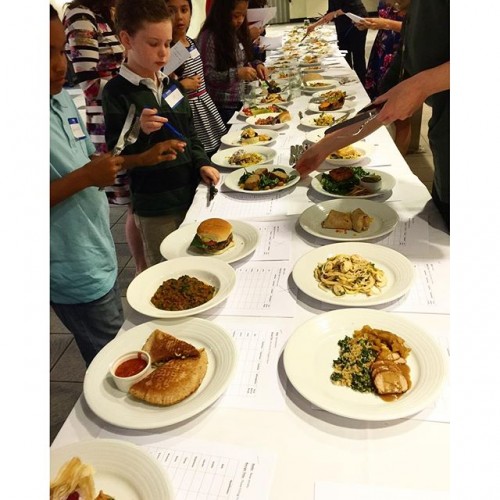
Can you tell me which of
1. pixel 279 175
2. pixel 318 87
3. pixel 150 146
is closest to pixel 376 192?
pixel 279 175

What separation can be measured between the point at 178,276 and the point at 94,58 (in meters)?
1.58

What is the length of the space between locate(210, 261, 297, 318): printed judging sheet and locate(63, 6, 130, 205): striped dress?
4.93ft

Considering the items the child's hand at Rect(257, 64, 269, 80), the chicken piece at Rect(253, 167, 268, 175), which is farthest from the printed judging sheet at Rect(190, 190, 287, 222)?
the child's hand at Rect(257, 64, 269, 80)

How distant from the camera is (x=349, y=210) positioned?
1.67 metres

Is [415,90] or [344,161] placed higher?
[415,90]

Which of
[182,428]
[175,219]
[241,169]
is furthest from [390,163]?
[182,428]

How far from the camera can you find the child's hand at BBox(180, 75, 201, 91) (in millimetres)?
2579

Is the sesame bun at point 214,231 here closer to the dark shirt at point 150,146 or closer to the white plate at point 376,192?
the white plate at point 376,192

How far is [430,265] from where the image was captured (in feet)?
4.32

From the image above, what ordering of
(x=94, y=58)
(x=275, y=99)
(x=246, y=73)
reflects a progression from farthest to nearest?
(x=246, y=73)
(x=275, y=99)
(x=94, y=58)

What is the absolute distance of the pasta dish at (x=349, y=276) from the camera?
1219 millimetres

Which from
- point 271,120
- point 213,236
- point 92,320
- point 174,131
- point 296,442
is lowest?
point 92,320

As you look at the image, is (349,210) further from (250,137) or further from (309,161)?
(250,137)

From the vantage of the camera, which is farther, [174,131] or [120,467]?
[174,131]
